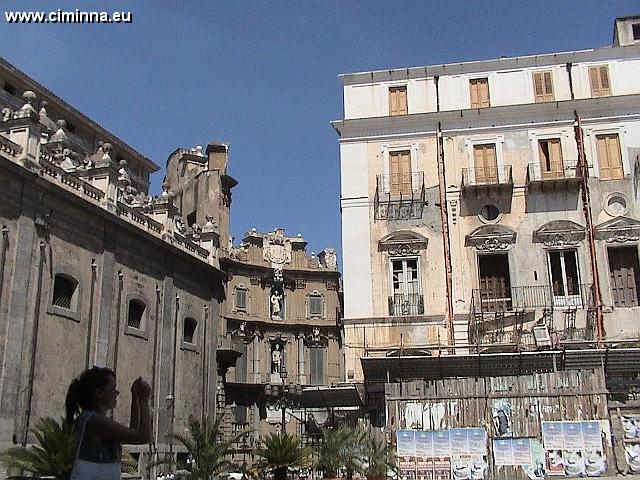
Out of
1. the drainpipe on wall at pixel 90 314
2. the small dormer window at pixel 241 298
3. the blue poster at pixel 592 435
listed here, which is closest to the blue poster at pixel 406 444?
the blue poster at pixel 592 435

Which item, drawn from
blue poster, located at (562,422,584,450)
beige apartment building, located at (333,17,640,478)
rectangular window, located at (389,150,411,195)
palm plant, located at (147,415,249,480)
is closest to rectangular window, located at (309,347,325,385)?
beige apartment building, located at (333,17,640,478)

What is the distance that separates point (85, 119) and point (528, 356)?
78.3 ft

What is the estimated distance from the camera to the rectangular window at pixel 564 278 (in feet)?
95.5

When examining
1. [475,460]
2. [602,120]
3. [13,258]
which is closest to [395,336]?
[475,460]

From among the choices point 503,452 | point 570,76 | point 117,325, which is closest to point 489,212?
point 570,76

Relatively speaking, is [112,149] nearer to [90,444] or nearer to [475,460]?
[475,460]

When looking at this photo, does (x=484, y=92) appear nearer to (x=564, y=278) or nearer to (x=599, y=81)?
(x=599, y=81)

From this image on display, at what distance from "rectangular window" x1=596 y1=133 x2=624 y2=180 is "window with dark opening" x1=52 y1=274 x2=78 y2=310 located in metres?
21.0

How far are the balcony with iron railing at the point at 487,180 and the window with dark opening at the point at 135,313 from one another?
13.9m

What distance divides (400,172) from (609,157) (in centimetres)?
855

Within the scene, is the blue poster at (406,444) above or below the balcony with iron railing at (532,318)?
below

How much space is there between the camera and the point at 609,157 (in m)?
30.6

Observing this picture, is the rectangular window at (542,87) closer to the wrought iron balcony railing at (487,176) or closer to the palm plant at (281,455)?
the wrought iron balcony railing at (487,176)

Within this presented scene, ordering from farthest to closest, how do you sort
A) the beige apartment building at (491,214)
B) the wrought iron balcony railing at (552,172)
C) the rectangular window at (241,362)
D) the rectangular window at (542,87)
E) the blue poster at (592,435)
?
the rectangular window at (241,362)
the rectangular window at (542,87)
the wrought iron balcony railing at (552,172)
the beige apartment building at (491,214)
the blue poster at (592,435)
